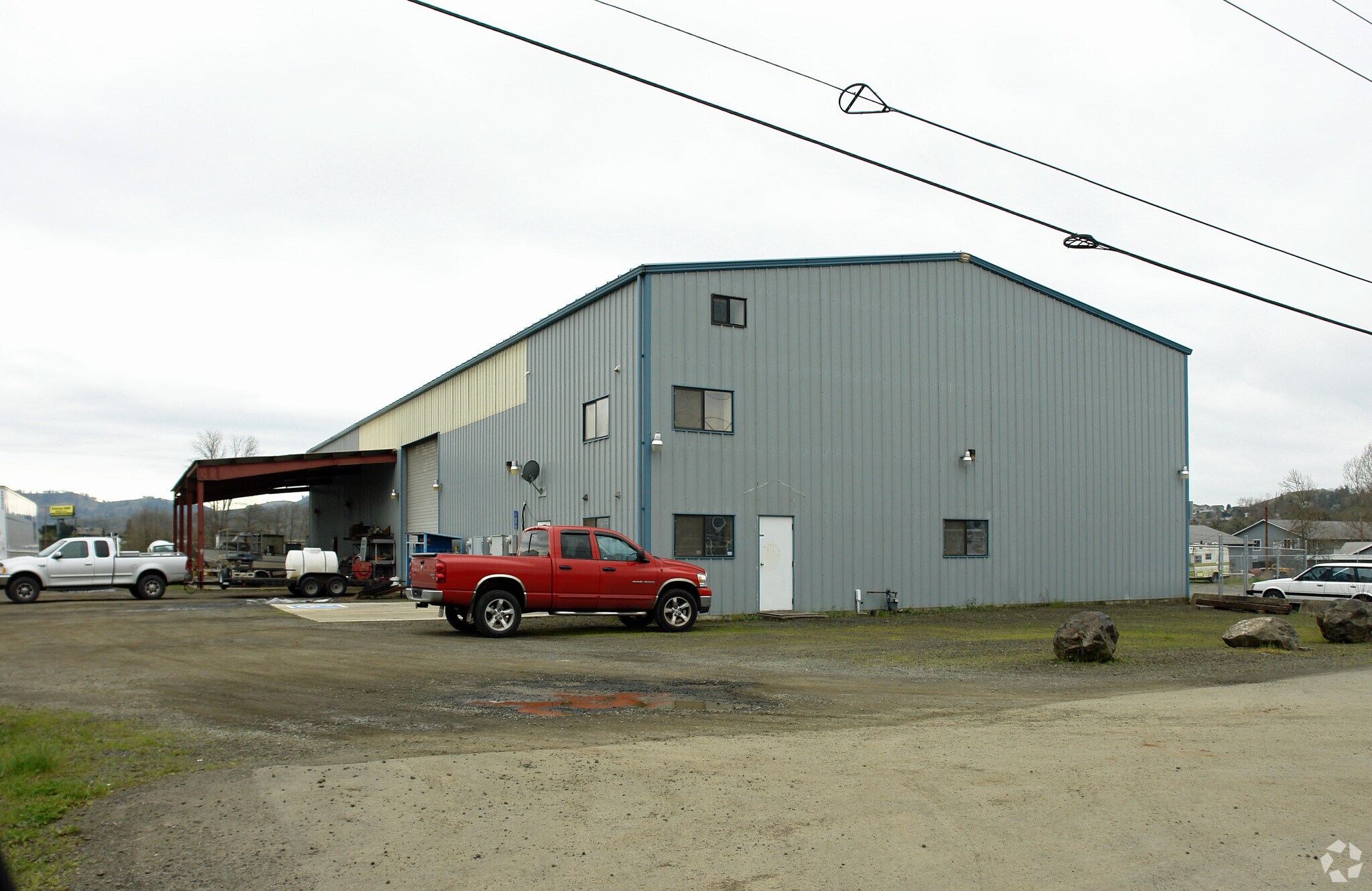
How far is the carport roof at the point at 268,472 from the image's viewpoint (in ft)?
113

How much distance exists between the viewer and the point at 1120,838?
5.44m

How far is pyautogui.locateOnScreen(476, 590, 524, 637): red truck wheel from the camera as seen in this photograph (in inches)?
648

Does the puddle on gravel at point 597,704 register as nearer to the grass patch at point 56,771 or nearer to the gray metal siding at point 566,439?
the grass patch at point 56,771

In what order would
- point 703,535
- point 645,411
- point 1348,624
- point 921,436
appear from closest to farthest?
point 1348,624 → point 645,411 → point 703,535 → point 921,436

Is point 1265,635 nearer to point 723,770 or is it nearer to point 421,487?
point 723,770

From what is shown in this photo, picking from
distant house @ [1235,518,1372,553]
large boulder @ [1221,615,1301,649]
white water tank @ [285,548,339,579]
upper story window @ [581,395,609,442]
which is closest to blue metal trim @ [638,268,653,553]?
upper story window @ [581,395,609,442]

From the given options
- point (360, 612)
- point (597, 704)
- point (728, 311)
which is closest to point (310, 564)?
point (360, 612)

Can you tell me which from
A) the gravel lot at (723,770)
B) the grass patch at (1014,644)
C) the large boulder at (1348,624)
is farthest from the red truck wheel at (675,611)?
the large boulder at (1348,624)

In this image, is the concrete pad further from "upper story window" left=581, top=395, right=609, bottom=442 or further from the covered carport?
the covered carport

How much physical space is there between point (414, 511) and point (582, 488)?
17.0 meters

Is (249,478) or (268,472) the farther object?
(249,478)

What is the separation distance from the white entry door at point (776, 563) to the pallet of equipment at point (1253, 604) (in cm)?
1173

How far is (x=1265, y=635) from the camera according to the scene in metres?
15.0

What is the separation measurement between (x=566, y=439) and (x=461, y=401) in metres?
9.90
